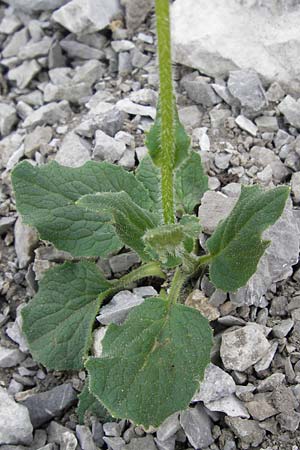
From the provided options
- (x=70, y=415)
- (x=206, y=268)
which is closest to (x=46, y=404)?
(x=70, y=415)

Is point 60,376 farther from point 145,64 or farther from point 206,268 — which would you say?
point 145,64

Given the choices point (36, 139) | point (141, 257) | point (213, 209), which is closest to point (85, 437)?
point (141, 257)

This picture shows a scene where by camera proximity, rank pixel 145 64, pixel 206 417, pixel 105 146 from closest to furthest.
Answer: pixel 206 417 → pixel 105 146 → pixel 145 64

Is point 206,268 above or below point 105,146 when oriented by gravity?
below

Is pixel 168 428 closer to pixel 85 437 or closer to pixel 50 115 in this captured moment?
pixel 85 437

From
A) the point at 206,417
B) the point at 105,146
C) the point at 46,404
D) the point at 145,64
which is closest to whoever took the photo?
the point at 206,417

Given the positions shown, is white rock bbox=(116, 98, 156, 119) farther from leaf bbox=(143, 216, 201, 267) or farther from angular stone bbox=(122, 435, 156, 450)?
angular stone bbox=(122, 435, 156, 450)

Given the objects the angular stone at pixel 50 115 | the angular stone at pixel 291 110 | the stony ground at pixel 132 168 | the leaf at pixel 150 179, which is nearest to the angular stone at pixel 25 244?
the stony ground at pixel 132 168
